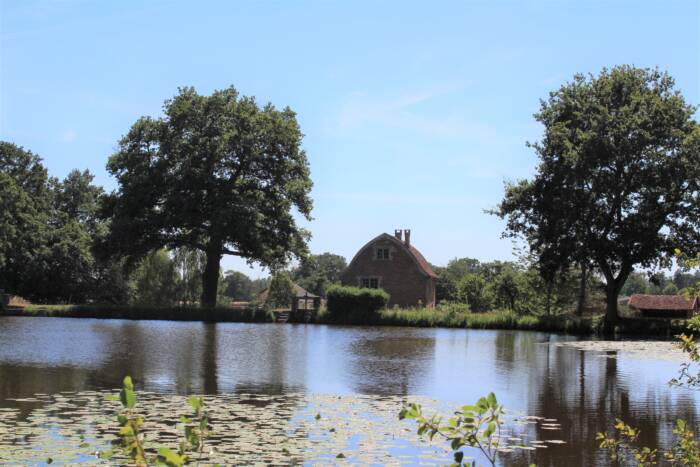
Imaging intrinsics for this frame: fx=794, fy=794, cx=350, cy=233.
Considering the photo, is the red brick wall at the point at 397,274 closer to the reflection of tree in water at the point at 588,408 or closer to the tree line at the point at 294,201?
the tree line at the point at 294,201

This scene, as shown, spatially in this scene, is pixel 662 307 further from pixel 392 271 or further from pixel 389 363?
pixel 389 363

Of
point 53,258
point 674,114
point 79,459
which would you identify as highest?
point 674,114

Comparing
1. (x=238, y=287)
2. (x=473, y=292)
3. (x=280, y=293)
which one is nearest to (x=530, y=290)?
(x=473, y=292)

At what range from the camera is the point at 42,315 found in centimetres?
5303

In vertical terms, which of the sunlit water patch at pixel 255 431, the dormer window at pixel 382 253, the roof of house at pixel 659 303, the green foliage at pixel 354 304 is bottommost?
the sunlit water patch at pixel 255 431

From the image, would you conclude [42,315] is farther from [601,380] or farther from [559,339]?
[601,380]

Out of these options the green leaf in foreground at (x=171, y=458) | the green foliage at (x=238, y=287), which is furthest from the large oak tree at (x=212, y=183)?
the green foliage at (x=238, y=287)

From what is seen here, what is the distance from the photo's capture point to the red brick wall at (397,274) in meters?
64.4

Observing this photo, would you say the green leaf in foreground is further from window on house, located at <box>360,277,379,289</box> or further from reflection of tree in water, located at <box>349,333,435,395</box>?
window on house, located at <box>360,277,379,289</box>

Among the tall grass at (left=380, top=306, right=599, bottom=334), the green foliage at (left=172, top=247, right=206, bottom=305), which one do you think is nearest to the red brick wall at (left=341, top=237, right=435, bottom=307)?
the green foliage at (left=172, top=247, right=206, bottom=305)

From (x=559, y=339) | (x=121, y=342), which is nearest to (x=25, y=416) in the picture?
(x=121, y=342)

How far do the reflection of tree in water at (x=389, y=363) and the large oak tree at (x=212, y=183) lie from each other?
18.3 m

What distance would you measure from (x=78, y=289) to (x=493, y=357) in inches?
2089

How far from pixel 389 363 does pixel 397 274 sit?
1668 inches
